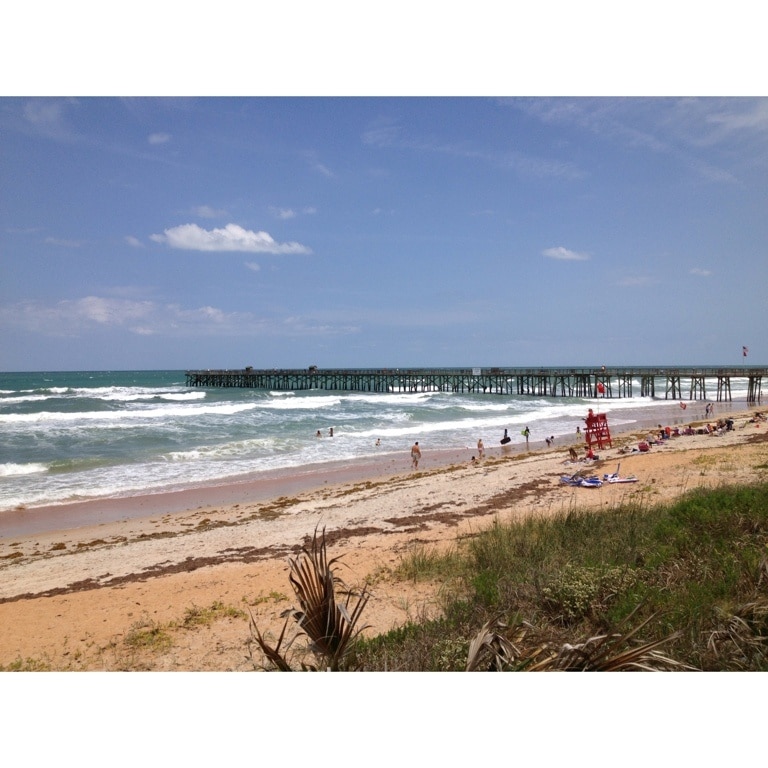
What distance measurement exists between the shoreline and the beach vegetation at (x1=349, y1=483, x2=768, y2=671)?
980 cm

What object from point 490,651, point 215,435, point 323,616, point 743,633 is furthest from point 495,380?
point 323,616

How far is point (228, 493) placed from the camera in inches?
630

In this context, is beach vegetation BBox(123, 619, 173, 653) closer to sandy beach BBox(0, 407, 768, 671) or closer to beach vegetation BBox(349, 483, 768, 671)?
sandy beach BBox(0, 407, 768, 671)

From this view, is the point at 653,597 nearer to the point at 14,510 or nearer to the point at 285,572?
the point at 285,572

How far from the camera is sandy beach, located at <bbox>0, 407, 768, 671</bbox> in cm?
591

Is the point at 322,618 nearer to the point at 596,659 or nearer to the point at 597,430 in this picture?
the point at 596,659

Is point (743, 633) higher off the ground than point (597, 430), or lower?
higher

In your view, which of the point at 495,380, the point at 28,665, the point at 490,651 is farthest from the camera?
the point at 495,380

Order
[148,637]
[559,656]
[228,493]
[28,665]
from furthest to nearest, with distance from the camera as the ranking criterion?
[228,493] < [148,637] < [28,665] < [559,656]

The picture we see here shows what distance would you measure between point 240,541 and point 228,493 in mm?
5851

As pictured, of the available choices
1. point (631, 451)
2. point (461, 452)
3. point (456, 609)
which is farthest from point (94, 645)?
point (461, 452)

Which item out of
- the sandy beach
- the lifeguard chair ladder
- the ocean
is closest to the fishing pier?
the ocean

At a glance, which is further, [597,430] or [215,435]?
[215,435]

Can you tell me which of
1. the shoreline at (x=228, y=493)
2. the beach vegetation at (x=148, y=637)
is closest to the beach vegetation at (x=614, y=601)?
the beach vegetation at (x=148, y=637)
